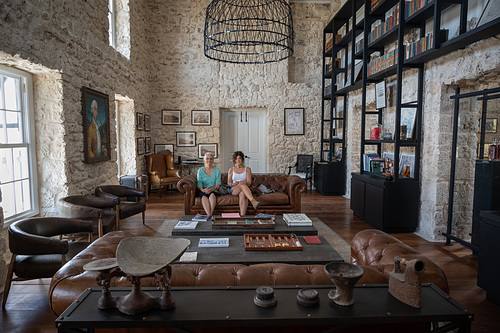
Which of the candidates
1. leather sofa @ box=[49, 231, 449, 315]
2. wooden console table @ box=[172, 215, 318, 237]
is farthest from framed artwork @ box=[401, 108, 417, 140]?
leather sofa @ box=[49, 231, 449, 315]

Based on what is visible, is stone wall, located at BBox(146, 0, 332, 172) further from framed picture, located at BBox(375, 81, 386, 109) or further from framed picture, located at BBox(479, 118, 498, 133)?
framed picture, located at BBox(479, 118, 498, 133)

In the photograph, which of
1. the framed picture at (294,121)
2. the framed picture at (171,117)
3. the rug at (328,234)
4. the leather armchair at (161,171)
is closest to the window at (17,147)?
the rug at (328,234)

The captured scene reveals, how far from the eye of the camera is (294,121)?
28.4ft

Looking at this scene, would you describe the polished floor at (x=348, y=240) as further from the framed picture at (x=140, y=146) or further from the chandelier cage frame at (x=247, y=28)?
the chandelier cage frame at (x=247, y=28)

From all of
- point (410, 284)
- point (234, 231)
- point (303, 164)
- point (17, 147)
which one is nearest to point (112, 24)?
point (17, 147)

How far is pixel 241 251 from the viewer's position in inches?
112

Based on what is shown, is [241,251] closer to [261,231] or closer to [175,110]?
[261,231]

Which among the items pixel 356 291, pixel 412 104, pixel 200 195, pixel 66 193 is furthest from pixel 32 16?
pixel 412 104

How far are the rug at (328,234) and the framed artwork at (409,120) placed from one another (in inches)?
73.4

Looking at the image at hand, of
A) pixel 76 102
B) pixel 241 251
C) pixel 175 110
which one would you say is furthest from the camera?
pixel 175 110

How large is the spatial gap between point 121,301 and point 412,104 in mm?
4758

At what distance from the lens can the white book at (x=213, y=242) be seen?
2.95 metres

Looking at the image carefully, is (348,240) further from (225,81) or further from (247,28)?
(225,81)

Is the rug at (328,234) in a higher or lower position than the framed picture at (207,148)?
lower
